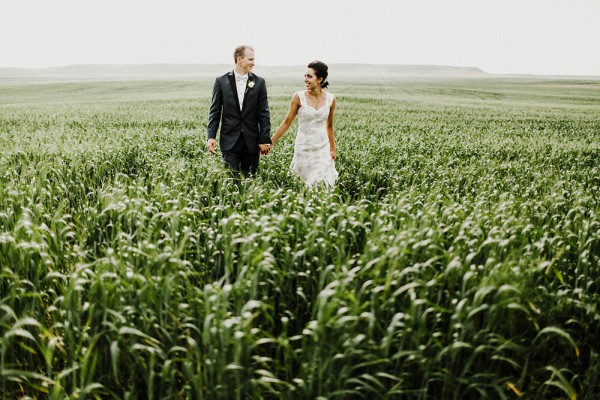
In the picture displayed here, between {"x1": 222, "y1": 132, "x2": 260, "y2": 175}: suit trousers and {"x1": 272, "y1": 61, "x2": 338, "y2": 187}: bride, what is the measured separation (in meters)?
0.56

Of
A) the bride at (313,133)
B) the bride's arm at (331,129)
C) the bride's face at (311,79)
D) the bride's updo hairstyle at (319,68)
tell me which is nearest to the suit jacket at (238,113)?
the bride at (313,133)

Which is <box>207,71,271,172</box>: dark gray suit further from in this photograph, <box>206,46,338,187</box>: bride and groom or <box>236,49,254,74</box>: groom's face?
<box>236,49,254,74</box>: groom's face

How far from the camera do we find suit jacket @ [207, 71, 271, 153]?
6.96m

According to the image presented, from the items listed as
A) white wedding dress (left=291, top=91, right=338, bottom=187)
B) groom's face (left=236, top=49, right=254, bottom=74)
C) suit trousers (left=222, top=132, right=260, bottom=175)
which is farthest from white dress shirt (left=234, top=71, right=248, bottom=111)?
white wedding dress (left=291, top=91, right=338, bottom=187)

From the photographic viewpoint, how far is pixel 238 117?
7.05 metres

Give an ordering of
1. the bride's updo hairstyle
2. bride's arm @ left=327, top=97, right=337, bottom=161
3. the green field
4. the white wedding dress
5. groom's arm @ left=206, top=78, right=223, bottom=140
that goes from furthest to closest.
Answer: bride's arm @ left=327, top=97, right=337, bottom=161 → the white wedding dress → groom's arm @ left=206, top=78, right=223, bottom=140 → the bride's updo hairstyle → the green field

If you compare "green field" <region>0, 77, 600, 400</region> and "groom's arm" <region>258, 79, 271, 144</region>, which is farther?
"groom's arm" <region>258, 79, 271, 144</region>

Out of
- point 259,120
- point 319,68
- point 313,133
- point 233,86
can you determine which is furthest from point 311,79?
point 233,86

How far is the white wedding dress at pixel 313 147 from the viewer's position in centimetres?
711

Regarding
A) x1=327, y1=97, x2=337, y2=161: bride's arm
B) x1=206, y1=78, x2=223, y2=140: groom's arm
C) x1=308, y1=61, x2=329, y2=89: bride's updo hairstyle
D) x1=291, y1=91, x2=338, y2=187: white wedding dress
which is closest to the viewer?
x1=308, y1=61, x2=329, y2=89: bride's updo hairstyle

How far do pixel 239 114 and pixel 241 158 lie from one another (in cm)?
85

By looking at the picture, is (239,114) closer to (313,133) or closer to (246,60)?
(246,60)

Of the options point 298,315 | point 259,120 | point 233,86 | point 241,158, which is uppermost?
point 233,86

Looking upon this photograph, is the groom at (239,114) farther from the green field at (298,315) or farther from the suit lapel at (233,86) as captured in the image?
the green field at (298,315)
